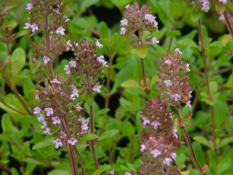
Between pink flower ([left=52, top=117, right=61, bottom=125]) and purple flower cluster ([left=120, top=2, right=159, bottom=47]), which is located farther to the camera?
purple flower cluster ([left=120, top=2, right=159, bottom=47])

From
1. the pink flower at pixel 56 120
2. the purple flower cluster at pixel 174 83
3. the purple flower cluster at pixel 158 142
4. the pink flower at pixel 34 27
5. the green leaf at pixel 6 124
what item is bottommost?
the green leaf at pixel 6 124

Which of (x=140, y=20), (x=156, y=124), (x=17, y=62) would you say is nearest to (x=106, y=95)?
(x=17, y=62)

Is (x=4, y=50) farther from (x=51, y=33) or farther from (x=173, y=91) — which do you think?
(x=173, y=91)

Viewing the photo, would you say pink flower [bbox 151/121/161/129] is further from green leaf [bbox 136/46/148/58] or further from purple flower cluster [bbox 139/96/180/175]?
green leaf [bbox 136/46/148/58]

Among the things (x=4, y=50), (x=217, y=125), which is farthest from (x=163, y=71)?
(x=4, y=50)

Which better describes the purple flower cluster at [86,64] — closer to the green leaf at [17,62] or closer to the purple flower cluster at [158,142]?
the purple flower cluster at [158,142]

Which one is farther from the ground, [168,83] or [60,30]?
[60,30]

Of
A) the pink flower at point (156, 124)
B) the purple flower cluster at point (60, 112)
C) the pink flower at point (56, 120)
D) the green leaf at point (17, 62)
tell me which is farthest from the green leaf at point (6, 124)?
the pink flower at point (156, 124)

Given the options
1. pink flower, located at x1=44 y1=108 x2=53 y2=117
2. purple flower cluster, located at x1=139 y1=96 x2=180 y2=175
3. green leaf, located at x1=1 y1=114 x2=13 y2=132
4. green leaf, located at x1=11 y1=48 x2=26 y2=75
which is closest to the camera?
A: purple flower cluster, located at x1=139 y1=96 x2=180 y2=175

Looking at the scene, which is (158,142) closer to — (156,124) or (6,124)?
(156,124)

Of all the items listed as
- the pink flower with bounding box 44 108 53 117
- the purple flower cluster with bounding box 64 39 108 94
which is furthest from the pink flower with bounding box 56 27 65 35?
the pink flower with bounding box 44 108 53 117

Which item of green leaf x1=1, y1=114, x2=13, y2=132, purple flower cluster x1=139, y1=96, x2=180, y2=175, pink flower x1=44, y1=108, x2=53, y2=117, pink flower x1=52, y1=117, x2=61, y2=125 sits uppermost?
pink flower x1=44, y1=108, x2=53, y2=117

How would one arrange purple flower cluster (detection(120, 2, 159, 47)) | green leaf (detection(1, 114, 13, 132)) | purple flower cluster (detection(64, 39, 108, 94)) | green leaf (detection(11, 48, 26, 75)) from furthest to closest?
green leaf (detection(1, 114, 13, 132))
green leaf (detection(11, 48, 26, 75))
purple flower cluster (detection(120, 2, 159, 47))
purple flower cluster (detection(64, 39, 108, 94))

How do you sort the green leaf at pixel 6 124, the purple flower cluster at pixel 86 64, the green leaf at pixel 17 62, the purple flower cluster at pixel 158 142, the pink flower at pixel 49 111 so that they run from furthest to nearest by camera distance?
1. the green leaf at pixel 6 124
2. the green leaf at pixel 17 62
3. the purple flower cluster at pixel 86 64
4. the pink flower at pixel 49 111
5. the purple flower cluster at pixel 158 142
